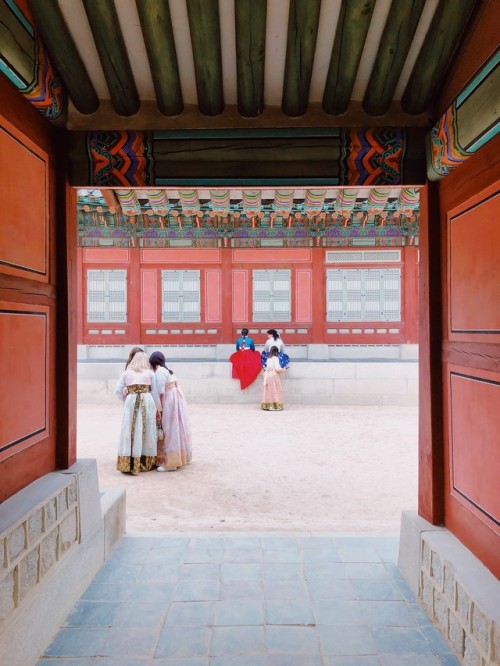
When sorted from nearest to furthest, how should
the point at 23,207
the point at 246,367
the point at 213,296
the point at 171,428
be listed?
the point at 23,207 < the point at 171,428 < the point at 246,367 < the point at 213,296

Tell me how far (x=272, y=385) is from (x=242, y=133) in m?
7.10

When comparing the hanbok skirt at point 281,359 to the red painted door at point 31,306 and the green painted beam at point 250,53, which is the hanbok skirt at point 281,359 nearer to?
the red painted door at point 31,306

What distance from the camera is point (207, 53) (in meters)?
2.54

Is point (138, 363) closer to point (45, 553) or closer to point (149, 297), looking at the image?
point (45, 553)

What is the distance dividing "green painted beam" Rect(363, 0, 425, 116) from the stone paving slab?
283 centimetres

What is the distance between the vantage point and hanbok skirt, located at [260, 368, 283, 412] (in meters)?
9.60

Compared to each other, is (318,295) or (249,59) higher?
(249,59)

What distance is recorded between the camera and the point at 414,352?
1191cm

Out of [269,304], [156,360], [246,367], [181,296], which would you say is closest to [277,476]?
[156,360]

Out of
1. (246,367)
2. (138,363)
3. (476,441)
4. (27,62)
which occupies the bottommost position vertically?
(246,367)

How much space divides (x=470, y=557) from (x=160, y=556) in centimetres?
194

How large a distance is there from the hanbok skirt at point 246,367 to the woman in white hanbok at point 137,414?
4.79 metres

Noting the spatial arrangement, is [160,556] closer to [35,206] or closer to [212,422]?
[35,206]

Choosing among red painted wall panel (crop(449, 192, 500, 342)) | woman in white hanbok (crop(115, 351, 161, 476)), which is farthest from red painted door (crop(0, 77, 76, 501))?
woman in white hanbok (crop(115, 351, 161, 476))
